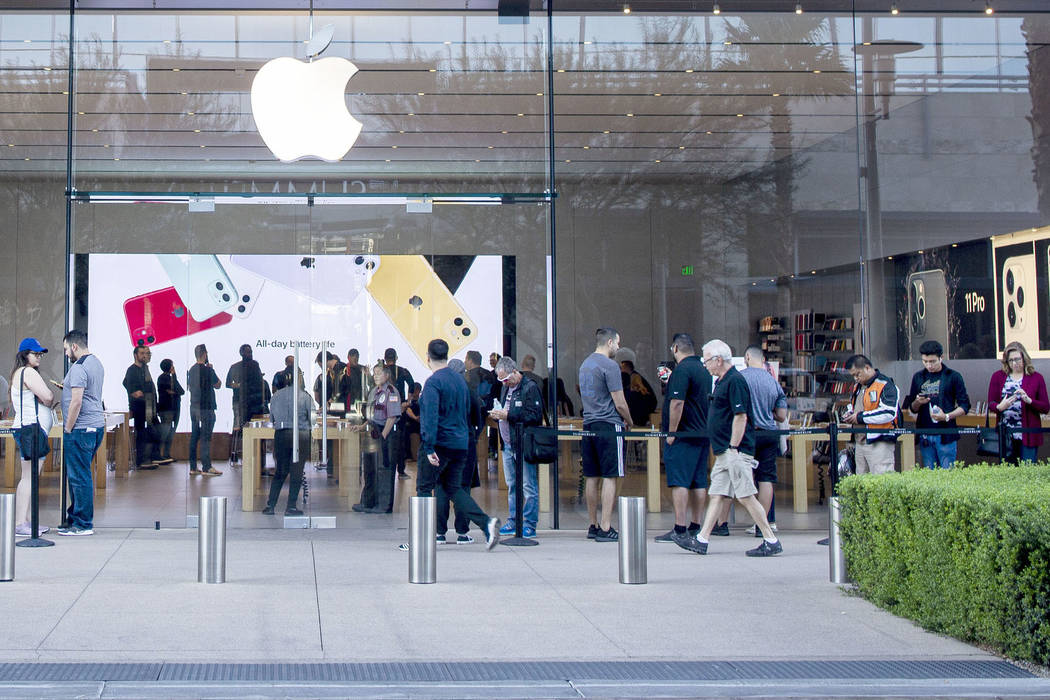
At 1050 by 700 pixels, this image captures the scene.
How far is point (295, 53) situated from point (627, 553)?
6.91m

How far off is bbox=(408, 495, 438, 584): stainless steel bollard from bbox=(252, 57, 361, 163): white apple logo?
5.38 metres

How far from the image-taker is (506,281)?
1233 cm

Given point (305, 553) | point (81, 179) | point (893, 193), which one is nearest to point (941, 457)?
point (893, 193)

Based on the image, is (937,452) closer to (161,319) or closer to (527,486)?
(527,486)

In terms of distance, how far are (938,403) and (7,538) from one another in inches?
335

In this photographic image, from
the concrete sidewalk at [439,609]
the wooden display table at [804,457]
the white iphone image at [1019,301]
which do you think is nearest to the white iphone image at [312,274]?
the concrete sidewalk at [439,609]

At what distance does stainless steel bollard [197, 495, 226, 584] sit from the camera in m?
8.24

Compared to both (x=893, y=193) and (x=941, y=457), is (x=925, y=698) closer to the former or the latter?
(x=941, y=457)

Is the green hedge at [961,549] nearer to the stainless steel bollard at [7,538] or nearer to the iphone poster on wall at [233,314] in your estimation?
the iphone poster on wall at [233,314]

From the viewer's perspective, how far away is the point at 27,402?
33.9ft

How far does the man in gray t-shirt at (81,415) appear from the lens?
34.8 ft

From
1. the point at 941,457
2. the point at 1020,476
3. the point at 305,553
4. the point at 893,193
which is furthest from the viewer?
the point at 893,193

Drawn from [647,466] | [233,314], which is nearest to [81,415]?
[233,314]

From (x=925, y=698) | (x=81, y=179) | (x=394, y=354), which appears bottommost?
(x=925, y=698)
